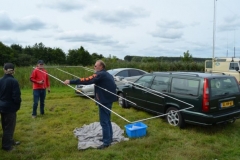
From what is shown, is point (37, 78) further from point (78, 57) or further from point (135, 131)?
point (78, 57)

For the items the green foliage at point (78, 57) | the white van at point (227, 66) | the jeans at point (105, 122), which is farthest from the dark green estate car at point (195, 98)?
the green foliage at point (78, 57)

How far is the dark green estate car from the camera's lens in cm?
569

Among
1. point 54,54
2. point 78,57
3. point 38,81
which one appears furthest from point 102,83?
point 54,54

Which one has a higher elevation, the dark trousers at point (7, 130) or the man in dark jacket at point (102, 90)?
the man in dark jacket at point (102, 90)

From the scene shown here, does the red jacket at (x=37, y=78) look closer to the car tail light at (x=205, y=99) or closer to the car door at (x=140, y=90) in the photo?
the car door at (x=140, y=90)

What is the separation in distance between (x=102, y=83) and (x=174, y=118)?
2.75 meters

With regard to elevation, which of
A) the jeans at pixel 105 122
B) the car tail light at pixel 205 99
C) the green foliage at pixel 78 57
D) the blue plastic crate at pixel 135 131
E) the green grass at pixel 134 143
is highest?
the green foliage at pixel 78 57

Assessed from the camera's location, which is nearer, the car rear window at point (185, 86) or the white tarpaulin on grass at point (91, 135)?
the white tarpaulin on grass at point (91, 135)

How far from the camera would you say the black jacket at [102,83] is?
4.83 metres

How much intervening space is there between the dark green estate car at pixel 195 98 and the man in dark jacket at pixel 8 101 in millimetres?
2666

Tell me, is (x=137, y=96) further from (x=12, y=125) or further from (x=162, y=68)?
(x=162, y=68)

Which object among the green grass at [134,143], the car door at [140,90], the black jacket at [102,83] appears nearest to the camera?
the green grass at [134,143]

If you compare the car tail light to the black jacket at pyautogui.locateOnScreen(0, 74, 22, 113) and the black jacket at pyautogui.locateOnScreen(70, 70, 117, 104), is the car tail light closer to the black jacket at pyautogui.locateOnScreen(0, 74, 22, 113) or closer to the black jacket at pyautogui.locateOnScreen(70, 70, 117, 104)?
the black jacket at pyautogui.locateOnScreen(70, 70, 117, 104)

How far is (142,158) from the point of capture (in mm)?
4484
